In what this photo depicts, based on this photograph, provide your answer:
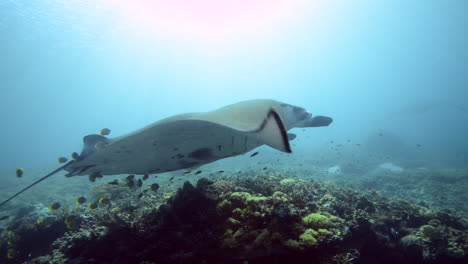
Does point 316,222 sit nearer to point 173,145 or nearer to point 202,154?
point 202,154

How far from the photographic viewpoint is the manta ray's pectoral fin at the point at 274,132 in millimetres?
1196

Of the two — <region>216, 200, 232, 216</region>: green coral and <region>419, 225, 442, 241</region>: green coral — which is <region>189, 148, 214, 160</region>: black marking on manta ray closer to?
<region>216, 200, 232, 216</region>: green coral

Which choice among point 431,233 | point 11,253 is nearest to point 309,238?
point 431,233

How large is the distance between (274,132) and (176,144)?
6.64 feet

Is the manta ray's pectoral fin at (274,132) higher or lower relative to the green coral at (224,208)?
higher

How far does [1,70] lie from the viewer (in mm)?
42000

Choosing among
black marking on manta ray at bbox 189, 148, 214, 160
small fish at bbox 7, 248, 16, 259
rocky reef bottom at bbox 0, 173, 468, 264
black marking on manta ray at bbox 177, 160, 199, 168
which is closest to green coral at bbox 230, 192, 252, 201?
rocky reef bottom at bbox 0, 173, 468, 264

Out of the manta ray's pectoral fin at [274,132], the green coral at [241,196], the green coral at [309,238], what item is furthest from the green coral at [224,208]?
the manta ray's pectoral fin at [274,132]

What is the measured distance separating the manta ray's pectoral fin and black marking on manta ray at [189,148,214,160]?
190 centimetres

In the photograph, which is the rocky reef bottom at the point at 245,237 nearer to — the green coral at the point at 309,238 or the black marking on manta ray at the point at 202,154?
the green coral at the point at 309,238

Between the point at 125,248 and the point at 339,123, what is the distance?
198 meters

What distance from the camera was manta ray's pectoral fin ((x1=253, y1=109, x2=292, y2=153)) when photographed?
1196 mm

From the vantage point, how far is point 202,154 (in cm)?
321

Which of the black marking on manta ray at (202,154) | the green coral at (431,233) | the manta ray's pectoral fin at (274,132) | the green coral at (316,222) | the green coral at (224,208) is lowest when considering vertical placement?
the green coral at (431,233)
